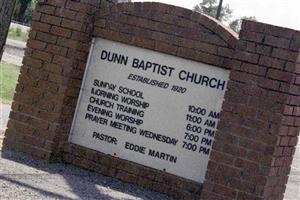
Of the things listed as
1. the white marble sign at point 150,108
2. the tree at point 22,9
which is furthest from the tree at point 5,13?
the tree at point 22,9

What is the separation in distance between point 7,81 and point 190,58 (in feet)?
36.6

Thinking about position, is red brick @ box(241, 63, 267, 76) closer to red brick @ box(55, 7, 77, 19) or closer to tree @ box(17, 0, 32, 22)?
red brick @ box(55, 7, 77, 19)

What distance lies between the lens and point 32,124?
6473mm

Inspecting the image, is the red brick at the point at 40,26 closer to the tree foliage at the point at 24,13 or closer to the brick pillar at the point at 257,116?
the brick pillar at the point at 257,116

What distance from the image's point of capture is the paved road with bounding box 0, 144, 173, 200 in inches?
196

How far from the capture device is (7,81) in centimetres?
1622

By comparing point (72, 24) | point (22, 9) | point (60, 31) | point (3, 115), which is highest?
point (22, 9)

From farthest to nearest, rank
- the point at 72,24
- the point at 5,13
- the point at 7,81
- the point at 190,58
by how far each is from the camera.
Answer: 1. the point at 7,81
2. the point at 72,24
3. the point at 190,58
4. the point at 5,13

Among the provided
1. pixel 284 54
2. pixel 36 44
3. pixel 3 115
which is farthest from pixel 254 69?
pixel 3 115

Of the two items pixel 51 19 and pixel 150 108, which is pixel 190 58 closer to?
pixel 150 108

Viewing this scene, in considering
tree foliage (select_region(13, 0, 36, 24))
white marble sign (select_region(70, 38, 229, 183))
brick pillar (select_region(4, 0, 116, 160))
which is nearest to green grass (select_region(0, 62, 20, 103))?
brick pillar (select_region(4, 0, 116, 160))

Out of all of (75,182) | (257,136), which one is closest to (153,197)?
(75,182)

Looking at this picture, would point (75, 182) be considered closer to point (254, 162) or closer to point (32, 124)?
point (32, 124)

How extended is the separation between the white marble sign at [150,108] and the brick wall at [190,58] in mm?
115
